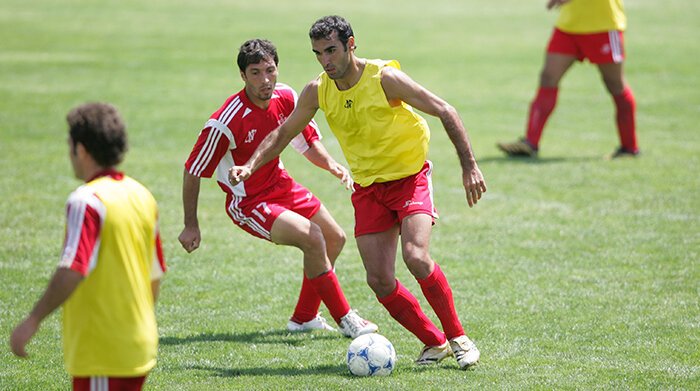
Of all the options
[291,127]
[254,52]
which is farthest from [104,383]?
[254,52]

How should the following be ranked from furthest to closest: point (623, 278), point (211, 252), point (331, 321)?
point (211, 252) → point (623, 278) → point (331, 321)

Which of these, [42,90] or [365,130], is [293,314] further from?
[42,90]

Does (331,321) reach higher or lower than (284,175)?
lower

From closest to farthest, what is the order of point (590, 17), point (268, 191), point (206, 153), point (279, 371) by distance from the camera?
point (279, 371) → point (206, 153) → point (268, 191) → point (590, 17)

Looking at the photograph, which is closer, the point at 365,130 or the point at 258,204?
the point at 365,130

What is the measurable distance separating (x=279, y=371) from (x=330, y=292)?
881 millimetres

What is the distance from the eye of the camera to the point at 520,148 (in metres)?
14.7

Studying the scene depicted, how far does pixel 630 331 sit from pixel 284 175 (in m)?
2.75

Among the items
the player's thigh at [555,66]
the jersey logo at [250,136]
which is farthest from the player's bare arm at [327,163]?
the player's thigh at [555,66]

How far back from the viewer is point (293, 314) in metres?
7.93

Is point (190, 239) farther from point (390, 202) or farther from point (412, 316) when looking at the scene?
point (412, 316)

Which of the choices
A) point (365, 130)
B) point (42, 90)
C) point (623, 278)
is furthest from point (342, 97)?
point (42, 90)

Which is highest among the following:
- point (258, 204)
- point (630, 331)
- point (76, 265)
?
point (76, 265)

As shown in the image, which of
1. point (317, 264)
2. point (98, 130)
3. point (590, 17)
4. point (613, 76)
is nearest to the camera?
point (98, 130)
